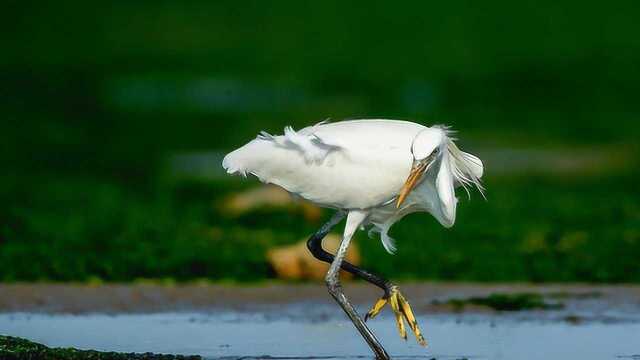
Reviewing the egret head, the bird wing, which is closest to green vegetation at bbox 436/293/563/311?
the egret head

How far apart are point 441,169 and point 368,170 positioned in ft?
1.22

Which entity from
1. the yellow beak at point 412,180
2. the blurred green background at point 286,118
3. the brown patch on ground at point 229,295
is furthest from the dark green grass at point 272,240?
the yellow beak at point 412,180

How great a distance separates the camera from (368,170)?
29.1 ft

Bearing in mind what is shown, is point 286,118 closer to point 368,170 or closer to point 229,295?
point 229,295

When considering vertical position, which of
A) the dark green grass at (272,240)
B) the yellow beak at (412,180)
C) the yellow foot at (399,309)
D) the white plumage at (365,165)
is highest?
the dark green grass at (272,240)

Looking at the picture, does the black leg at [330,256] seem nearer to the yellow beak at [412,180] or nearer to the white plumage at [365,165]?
the white plumage at [365,165]

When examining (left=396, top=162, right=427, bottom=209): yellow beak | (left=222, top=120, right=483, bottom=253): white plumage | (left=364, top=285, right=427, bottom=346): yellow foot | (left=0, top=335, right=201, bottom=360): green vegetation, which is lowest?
(left=0, top=335, right=201, bottom=360): green vegetation

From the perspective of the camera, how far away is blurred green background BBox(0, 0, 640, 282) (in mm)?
13047

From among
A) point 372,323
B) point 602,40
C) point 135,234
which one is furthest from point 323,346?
point 602,40

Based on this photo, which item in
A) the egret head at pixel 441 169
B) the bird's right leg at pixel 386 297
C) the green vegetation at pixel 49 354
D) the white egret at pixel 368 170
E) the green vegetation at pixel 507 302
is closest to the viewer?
the green vegetation at pixel 49 354

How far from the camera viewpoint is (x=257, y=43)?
127ft

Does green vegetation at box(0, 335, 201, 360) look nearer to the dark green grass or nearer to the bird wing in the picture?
the bird wing

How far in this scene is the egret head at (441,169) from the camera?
8688mm

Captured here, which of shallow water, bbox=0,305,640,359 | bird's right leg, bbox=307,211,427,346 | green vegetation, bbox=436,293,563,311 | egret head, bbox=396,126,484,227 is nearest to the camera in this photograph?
egret head, bbox=396,126,484,227
